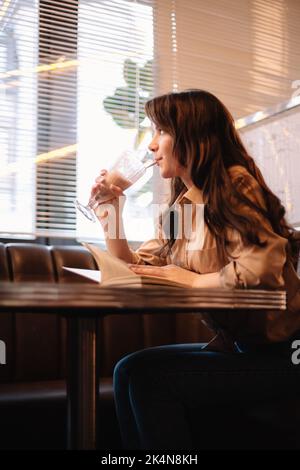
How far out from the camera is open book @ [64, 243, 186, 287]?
949 mm

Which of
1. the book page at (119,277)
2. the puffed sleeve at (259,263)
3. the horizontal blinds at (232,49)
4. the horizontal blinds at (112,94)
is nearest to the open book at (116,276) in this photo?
the book page at (119,277)

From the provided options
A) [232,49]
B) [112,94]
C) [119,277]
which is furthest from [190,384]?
[232,49]

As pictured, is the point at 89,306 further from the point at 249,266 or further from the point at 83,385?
the point at 249,266

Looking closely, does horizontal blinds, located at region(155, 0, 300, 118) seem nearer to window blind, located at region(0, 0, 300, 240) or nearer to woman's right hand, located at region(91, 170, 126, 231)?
window blind, located at region(0, 0, 300, 240)

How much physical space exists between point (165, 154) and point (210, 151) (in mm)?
117

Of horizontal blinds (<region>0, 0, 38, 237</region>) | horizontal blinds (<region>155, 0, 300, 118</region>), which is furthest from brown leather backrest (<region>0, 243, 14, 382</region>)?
horizontal blinds (<region>155, 0, 300, 118</region>)

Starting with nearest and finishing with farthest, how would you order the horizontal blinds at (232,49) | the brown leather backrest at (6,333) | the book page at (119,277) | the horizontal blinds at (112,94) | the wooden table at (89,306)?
the wooden table at (89,306), the book page at (119,277), the brown leather backrest at (6,333), the horizontal blinds at (112,94), the horizontal blinds at (232,49)

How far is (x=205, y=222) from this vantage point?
132cm

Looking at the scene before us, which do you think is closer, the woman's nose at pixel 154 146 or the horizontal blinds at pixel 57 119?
the woman's nose at pixel 154 146

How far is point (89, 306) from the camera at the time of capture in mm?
813

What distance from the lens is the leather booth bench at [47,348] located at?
5.03ft

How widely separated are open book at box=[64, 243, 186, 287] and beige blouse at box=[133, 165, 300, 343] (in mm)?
163

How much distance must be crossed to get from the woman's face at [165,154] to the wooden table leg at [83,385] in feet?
1.80

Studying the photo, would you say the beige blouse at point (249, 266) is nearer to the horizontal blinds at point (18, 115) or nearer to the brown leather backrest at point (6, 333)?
the brown leather backrest at point (6, 333)
